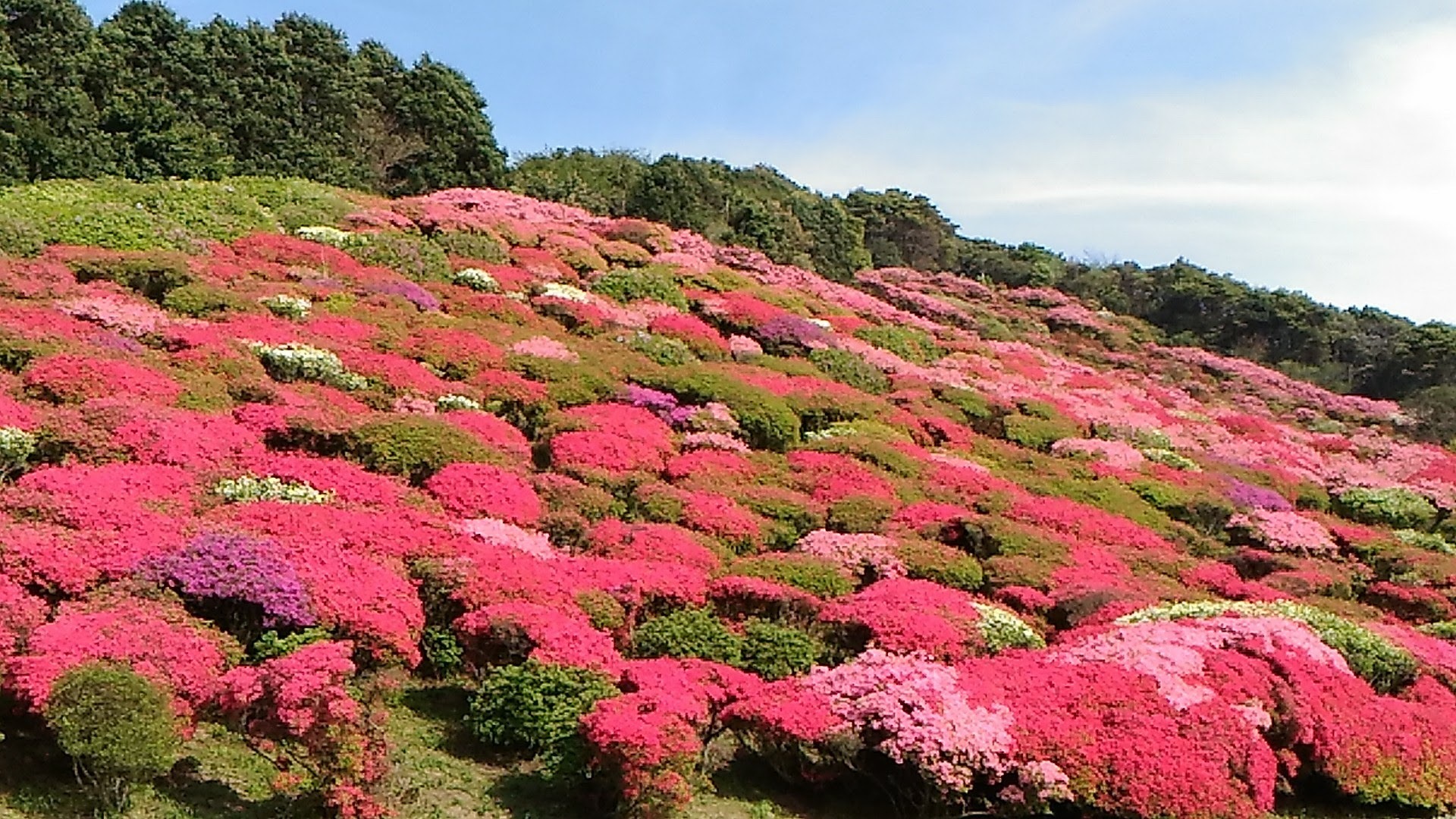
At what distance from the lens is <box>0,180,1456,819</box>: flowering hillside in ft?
33.8

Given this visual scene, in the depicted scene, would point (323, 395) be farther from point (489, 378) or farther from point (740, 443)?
point (740, 443)

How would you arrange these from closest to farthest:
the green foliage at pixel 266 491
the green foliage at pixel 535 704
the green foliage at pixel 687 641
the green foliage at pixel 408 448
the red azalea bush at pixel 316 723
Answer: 1. the red azalea bush at pixel 316 723
2. the green foliage at pixel 535 704
3. the green foliage at pixel 687 641
4. the green foliage at pixel 266 491
5. the green foliage at pixel 408 448

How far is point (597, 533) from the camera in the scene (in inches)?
591

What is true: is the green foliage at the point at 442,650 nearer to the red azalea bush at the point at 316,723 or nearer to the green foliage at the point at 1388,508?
the red azalea bush at the point at 316,723

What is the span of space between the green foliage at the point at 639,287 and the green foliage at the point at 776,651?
17145mm

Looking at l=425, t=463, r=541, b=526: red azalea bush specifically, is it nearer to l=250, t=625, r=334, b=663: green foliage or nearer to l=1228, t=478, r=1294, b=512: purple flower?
l=250, t=625, r=334, b=663: green foliage

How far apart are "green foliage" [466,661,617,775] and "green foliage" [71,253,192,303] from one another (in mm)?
14309

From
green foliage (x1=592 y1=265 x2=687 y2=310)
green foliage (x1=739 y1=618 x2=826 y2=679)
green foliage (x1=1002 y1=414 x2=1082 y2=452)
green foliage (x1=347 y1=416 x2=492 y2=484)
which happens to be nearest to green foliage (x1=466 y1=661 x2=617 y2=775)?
green foliage (x1=739 y1=618 x2=826 y2=679)

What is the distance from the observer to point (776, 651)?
1267cm

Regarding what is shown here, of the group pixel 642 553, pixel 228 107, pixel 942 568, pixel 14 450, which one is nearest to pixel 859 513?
pixel 942 568

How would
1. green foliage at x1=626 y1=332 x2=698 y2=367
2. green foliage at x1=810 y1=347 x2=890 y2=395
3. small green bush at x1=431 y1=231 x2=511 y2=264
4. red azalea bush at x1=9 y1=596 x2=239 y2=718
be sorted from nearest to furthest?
red azalea bush at x1=9 y1=596 x2=239 y2=718 < green foliage at x1=626 y1=332 x2=698 y2=367 < green foliage at x1=810 y1=347 x2=890 y2=395 < small green bush at x1=431 y1=231 x2=511 y2=264

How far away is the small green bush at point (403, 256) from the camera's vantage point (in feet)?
90.2

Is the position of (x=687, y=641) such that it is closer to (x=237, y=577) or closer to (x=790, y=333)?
(x=237, y=577)

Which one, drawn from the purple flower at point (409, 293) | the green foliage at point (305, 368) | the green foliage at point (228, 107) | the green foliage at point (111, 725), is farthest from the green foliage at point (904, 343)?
the green foliage at point (111, 725)
